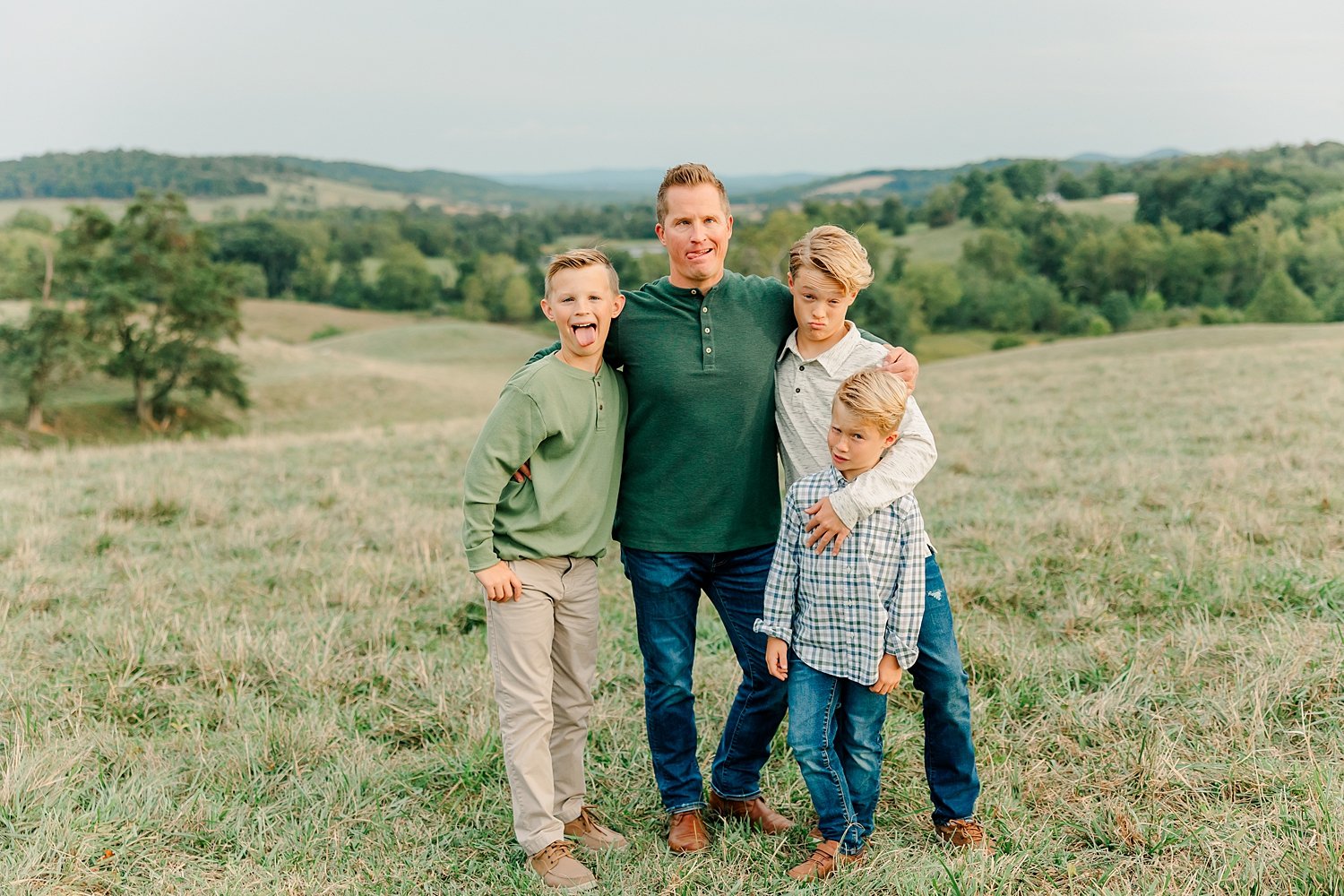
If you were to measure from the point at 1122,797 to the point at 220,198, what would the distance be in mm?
160077

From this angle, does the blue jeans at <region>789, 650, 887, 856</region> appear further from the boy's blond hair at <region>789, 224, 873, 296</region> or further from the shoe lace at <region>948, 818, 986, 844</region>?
the boy's blond hair at <region>789, 224, 873, 296</region>

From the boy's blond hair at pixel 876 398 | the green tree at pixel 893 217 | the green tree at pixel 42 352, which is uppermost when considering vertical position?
the green tree at pixel 893 217

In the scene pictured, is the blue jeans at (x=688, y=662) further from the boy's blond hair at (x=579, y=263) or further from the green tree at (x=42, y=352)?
the green tree at (x=42, y=352)

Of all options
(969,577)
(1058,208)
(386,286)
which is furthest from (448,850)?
(1058,208)

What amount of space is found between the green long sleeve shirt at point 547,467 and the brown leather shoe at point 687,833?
1021 millimetres

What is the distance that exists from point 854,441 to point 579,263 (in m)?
1.10

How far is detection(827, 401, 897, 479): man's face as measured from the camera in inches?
112

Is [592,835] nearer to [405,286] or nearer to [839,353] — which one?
[839,353]

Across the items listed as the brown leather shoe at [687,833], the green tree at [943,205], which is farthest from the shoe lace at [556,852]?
the green tree at [943,205]

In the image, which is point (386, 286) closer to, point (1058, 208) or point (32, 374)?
point (32, 374)

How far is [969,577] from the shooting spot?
5508 mm

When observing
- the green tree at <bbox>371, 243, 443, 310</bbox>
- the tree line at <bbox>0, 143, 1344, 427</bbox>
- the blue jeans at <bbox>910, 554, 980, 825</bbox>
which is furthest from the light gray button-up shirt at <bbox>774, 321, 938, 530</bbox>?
the green tree at <bbox>371, 243, 443, 310</bbox>

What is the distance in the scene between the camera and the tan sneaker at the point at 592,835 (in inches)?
130

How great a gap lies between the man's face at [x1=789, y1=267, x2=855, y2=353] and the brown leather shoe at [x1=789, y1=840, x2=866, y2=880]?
170 centimetres
